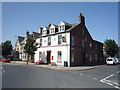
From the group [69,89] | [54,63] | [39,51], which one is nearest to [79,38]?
[54,63]

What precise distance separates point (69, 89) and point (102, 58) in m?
39.9

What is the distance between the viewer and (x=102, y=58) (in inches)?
1786

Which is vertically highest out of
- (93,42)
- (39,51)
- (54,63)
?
(93,42)

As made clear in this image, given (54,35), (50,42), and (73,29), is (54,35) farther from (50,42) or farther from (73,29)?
(73,29)

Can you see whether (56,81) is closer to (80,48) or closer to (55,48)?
(55,48)

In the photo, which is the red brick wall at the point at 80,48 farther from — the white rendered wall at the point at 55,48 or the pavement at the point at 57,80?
the pavement at the point at 57,80

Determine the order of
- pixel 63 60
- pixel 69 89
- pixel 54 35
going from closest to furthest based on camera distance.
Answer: pixel 69 89 < pixel 63 60 < pixel 54 35

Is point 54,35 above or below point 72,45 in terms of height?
above

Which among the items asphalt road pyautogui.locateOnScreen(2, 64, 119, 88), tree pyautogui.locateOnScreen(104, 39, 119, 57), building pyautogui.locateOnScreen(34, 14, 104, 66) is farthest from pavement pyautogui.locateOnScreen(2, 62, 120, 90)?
tree pyautogui.locateOnScreen(104, 39, 119, 57)

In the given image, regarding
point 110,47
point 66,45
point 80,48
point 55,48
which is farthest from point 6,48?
point 110,47

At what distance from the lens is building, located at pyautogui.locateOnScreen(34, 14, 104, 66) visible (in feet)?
93.8

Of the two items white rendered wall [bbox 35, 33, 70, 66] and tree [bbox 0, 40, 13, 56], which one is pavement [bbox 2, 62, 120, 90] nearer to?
white rendered wall [bbox 35, 33, 70, 66]

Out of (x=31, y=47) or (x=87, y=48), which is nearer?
(x=31, y=47)

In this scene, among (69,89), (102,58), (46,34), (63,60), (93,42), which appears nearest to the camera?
(69,89)
